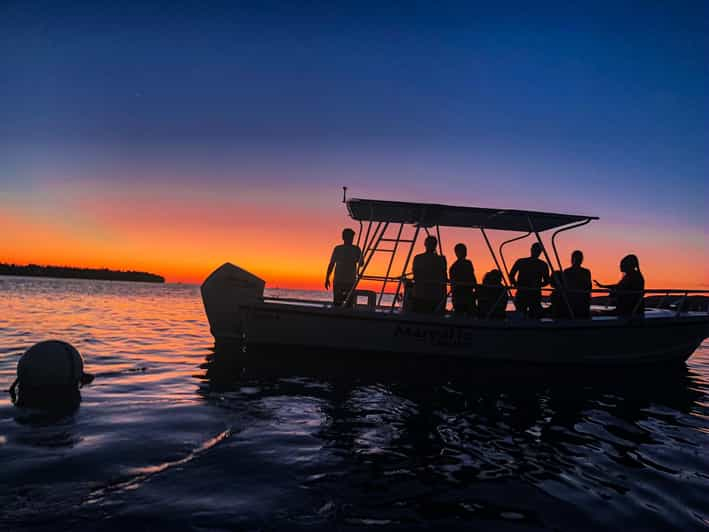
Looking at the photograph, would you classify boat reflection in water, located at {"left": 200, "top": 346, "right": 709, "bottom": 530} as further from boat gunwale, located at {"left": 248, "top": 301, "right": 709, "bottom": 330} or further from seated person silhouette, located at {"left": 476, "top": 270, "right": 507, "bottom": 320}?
seated person silhouette, located at {"left": 476, "top": 270, "right": 507, "bottom": 320}

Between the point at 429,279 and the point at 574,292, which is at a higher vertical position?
the point at 429,279

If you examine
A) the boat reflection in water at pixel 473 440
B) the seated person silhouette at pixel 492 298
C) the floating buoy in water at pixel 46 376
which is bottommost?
the boat reflection in water at pixel 473 440

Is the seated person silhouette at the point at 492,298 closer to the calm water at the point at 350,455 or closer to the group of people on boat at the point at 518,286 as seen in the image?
the group of people on boat at the point at 518,286

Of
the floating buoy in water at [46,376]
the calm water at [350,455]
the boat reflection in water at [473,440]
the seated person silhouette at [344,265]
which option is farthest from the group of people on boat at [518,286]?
the floating buoy in water at [46,376]

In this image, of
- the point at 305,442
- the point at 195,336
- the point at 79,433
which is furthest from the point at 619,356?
the point at 195,336

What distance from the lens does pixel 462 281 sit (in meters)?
9.15

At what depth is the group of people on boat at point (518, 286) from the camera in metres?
8.93

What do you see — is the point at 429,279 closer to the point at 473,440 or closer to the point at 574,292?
the point at 574,292

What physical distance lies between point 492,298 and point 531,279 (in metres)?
0.88

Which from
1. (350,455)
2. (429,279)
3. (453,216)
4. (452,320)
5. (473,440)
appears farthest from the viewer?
(453,216)

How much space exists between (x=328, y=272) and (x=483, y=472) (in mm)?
6262

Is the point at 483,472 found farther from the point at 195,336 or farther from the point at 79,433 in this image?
the point at 195,336

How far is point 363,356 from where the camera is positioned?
8.77 m

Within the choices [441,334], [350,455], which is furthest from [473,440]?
[441,334]
